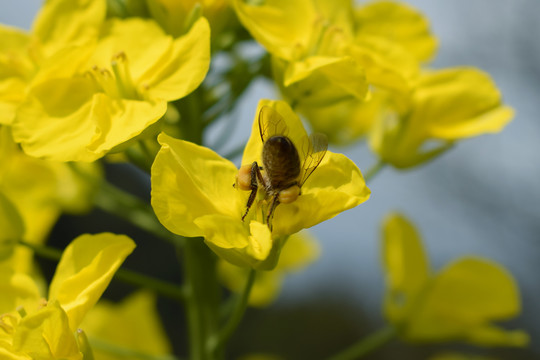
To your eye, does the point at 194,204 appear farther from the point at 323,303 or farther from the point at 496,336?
the point at 323,303

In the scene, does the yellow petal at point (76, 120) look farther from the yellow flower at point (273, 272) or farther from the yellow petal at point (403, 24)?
the yellow flower at point (273, 272)

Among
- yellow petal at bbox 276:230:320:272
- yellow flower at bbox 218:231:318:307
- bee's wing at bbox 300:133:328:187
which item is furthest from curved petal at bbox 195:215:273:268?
yellow petal at bbox 276:230:320:272

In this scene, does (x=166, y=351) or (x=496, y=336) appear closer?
(x=496, y=336)

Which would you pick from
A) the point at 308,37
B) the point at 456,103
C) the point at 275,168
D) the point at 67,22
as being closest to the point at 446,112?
the point at 456,103

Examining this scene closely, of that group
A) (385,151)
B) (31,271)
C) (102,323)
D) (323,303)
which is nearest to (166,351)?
(102,323)

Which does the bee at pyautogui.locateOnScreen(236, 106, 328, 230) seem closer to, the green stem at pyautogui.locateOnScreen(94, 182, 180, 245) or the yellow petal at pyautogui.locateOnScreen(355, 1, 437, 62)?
the green stem at pyautogui.locateOnScreen(94, 182, 180, 245)

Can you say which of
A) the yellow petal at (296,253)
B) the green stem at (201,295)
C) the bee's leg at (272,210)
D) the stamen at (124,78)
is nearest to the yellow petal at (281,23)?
the stamen at (124,78)

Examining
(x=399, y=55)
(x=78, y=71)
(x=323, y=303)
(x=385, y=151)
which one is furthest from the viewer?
(x=323, y=303)
